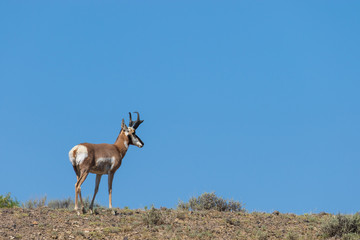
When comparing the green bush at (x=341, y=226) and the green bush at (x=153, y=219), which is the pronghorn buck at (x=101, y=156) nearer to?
the green bush at (x=153, y=219)

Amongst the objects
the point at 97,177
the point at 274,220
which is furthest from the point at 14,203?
the point at 274,220

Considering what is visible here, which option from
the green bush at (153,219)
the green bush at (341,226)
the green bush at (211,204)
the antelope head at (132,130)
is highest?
the antelope head at (132,130)

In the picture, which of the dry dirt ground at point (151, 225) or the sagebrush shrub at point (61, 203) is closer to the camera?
the dry dirt ground at point (151, 225)

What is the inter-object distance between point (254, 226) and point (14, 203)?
37.1 ft

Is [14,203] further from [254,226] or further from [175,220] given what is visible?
[254,226]

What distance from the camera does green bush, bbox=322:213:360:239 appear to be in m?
18.9

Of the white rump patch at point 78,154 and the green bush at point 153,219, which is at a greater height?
the white rump patch at point 78,154

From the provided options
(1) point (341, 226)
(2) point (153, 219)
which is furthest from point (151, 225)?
(1) point (341, 226)

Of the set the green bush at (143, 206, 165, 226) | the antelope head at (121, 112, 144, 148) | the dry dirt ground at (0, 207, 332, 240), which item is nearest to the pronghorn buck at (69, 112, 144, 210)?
the antelope head at (121, 112, 144, 148)

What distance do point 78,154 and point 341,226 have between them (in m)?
10.3

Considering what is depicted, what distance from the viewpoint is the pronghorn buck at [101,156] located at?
796 inches

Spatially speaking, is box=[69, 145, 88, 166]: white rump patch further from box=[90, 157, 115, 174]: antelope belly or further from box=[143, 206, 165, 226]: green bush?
box=[143, 206, 165, 226]: green bush

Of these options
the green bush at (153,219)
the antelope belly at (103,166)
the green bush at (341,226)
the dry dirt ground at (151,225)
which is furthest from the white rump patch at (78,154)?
the green bush at (341,226)

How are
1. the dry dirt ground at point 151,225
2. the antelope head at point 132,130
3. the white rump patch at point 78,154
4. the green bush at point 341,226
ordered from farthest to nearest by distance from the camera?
the antelope head at point 132,130 < the white rump patch at point 78,154 < the green bush at point 341,226 < the dry dirt ground at point 151,225
